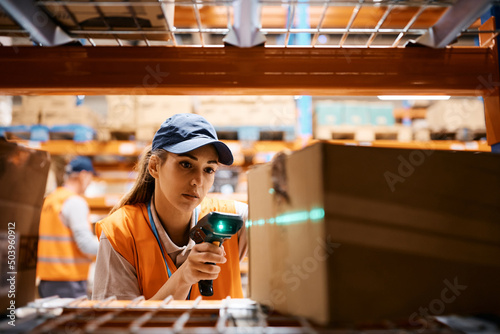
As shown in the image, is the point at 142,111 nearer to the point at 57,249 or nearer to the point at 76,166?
the point at 76,166

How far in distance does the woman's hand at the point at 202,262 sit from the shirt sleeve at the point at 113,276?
0.24 metres

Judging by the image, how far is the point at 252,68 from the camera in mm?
853

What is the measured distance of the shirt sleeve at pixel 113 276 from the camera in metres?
1.19

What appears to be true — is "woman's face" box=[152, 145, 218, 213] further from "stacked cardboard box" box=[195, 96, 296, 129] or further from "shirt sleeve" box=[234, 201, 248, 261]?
"stacked cardboard box" box=[195, 96, 296, 129]

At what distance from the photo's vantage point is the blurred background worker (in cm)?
287

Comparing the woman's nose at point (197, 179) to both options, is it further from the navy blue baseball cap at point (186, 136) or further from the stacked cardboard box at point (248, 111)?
the stacked cardboard box at point (248, 111)

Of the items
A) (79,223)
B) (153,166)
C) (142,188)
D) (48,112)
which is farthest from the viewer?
(48,112)

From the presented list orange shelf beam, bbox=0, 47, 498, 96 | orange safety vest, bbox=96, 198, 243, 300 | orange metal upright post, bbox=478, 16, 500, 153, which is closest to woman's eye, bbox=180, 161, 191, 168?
orange safety vest, bbox=96, 198, 243, 300

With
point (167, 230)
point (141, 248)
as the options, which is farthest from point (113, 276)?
point (167, 230)

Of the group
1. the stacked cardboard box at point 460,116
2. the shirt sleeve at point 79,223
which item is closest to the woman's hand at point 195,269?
the shirt sleeve at point 79,223

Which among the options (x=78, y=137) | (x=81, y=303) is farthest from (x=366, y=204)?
(x=78, y=137)

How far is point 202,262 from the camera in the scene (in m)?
1.06

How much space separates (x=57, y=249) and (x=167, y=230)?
1989 millimetres

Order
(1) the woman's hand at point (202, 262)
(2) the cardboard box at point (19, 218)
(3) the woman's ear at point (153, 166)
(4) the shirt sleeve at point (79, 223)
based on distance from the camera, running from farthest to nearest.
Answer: (4) the shirt sleeve at point (79, 223) → (3) the woman's ear at point (153, 166) → (1) the woman's hand at point (202, 262) → (2) the cardboard box at point (19, 218)
